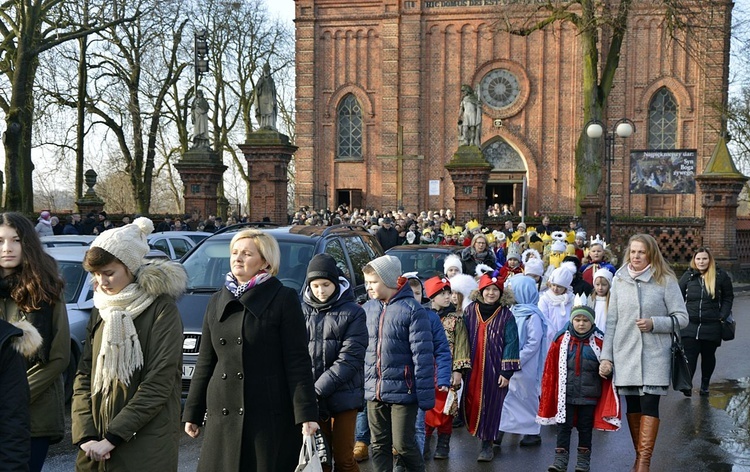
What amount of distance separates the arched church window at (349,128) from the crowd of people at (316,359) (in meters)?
35.0

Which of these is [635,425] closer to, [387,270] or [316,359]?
[387,270]

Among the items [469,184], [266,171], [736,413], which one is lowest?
[736,413]

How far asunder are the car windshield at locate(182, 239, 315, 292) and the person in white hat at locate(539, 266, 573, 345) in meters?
2.64

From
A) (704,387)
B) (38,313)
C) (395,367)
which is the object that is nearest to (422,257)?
(704,387)

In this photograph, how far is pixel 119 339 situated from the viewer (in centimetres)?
440

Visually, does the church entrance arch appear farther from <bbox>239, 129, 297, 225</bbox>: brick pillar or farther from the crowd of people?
the crowd of people

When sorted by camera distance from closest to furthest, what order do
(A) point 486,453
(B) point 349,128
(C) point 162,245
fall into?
(A) point 486,453 < (C) point 162,245 < (B) point 349,128

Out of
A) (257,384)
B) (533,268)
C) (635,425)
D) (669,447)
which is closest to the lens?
Result: (257,384)

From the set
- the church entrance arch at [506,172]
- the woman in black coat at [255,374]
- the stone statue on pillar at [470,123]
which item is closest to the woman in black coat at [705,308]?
the woman in black coat at [255,374]

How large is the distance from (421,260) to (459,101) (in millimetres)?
29075

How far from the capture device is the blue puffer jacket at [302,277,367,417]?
5758 millimetres

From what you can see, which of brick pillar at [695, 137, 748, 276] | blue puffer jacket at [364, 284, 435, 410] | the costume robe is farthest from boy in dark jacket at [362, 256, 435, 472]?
brick pillar at [695, 137, 748, 276]

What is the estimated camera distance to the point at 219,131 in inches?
1763

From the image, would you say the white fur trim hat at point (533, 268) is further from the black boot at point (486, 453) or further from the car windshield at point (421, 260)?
the car windshield at point (421, 260)
